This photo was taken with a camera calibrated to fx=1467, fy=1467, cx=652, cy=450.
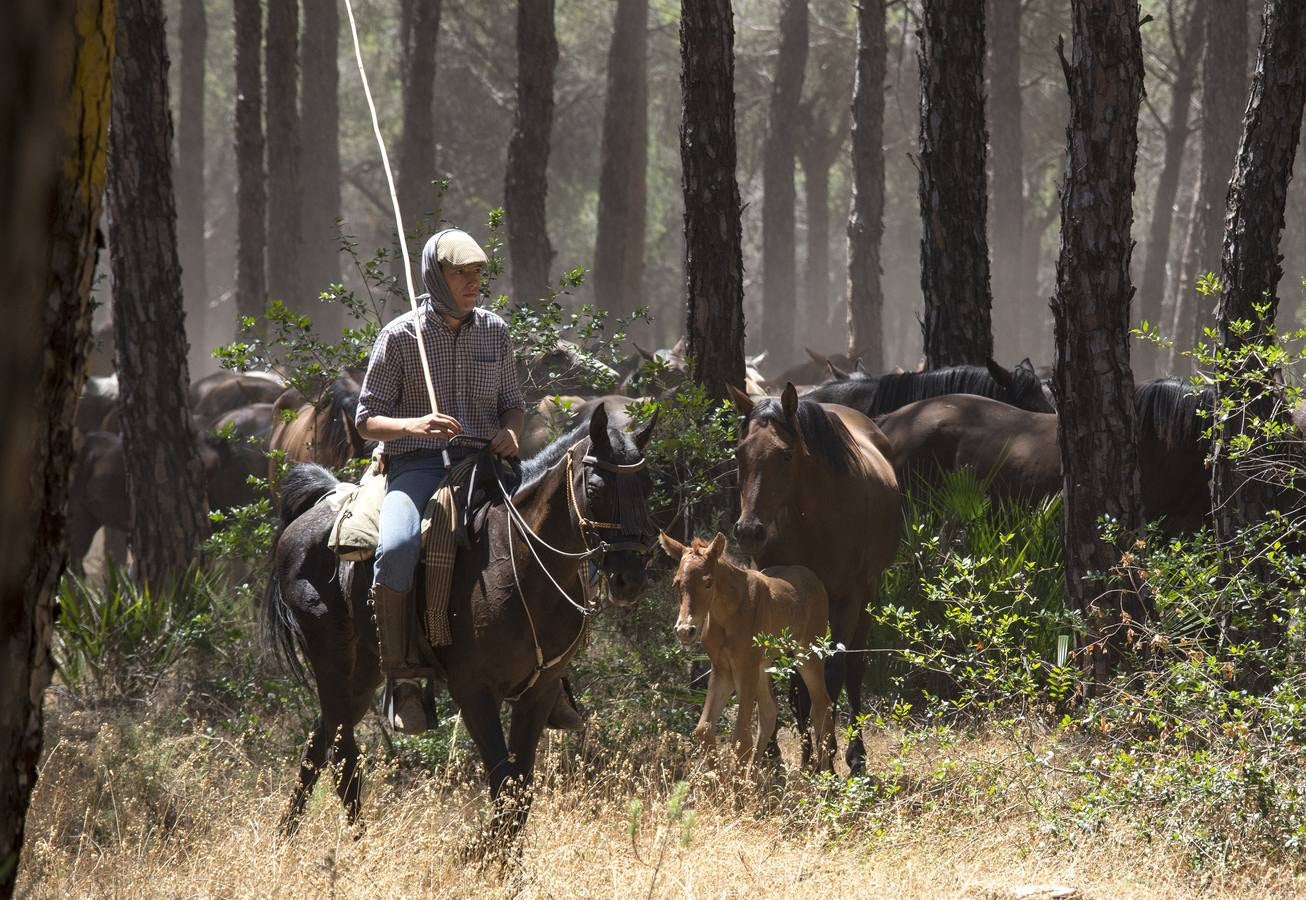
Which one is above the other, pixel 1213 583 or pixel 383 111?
pixel 383 111

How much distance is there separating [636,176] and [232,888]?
27.2 meters

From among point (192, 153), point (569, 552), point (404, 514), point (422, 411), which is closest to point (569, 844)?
point (569, 552)

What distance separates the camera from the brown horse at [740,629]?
7.21 metres

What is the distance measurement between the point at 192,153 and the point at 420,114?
12.6 meters

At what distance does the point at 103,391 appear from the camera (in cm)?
2062

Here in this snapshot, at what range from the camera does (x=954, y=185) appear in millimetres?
13164

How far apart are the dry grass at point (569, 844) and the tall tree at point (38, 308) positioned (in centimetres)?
157

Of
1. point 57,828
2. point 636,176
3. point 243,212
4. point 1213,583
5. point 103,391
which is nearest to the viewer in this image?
point 57,828

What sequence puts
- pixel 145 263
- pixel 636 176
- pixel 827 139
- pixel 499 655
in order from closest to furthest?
pixel 499 655 → pixel 145 263 → pixel 636 176 → pixel 827 139

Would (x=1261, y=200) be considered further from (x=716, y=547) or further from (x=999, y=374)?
(x=716, y=547)

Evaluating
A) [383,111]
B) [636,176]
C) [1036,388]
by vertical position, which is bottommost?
[1036,388]

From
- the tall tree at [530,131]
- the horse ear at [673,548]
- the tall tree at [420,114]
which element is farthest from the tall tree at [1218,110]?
the horse ear at [673,548]

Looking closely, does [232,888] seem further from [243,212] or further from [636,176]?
[636,176]

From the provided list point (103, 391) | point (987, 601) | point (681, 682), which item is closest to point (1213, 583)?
point (987, 601)
